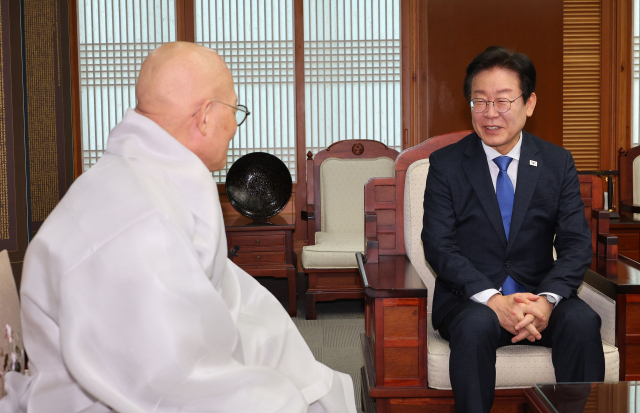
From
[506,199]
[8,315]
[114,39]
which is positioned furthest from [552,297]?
[114,39]

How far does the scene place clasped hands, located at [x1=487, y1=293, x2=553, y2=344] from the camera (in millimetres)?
1630

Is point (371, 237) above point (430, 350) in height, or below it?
above

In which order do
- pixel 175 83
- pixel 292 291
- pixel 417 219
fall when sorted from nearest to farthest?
1. pixel 175 83
2. pixel 417 219
3. pixel 292 291

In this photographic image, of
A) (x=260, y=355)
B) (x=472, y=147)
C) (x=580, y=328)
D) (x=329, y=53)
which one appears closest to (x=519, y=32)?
(x=329, y=53)

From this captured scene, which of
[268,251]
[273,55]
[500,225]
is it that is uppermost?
[273,55]

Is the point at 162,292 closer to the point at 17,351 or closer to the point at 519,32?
the point at 17,351

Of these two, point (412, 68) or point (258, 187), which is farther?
point (412, 68)

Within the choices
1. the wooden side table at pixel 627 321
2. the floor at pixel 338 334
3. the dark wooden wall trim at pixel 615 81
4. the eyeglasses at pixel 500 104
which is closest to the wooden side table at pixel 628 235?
the dark wooden wall trim at pixel 615 81

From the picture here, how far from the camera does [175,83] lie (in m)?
1.03

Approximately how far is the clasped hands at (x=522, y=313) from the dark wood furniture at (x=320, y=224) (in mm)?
1911

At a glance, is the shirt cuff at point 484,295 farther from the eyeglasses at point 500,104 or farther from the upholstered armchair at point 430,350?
the eyeglasses at point 500,104

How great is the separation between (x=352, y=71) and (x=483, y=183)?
2956 mm

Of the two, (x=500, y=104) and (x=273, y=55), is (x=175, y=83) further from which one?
(x=273, y=55)

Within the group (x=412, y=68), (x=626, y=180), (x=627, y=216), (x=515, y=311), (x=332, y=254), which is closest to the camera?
(x=515, y=311)
